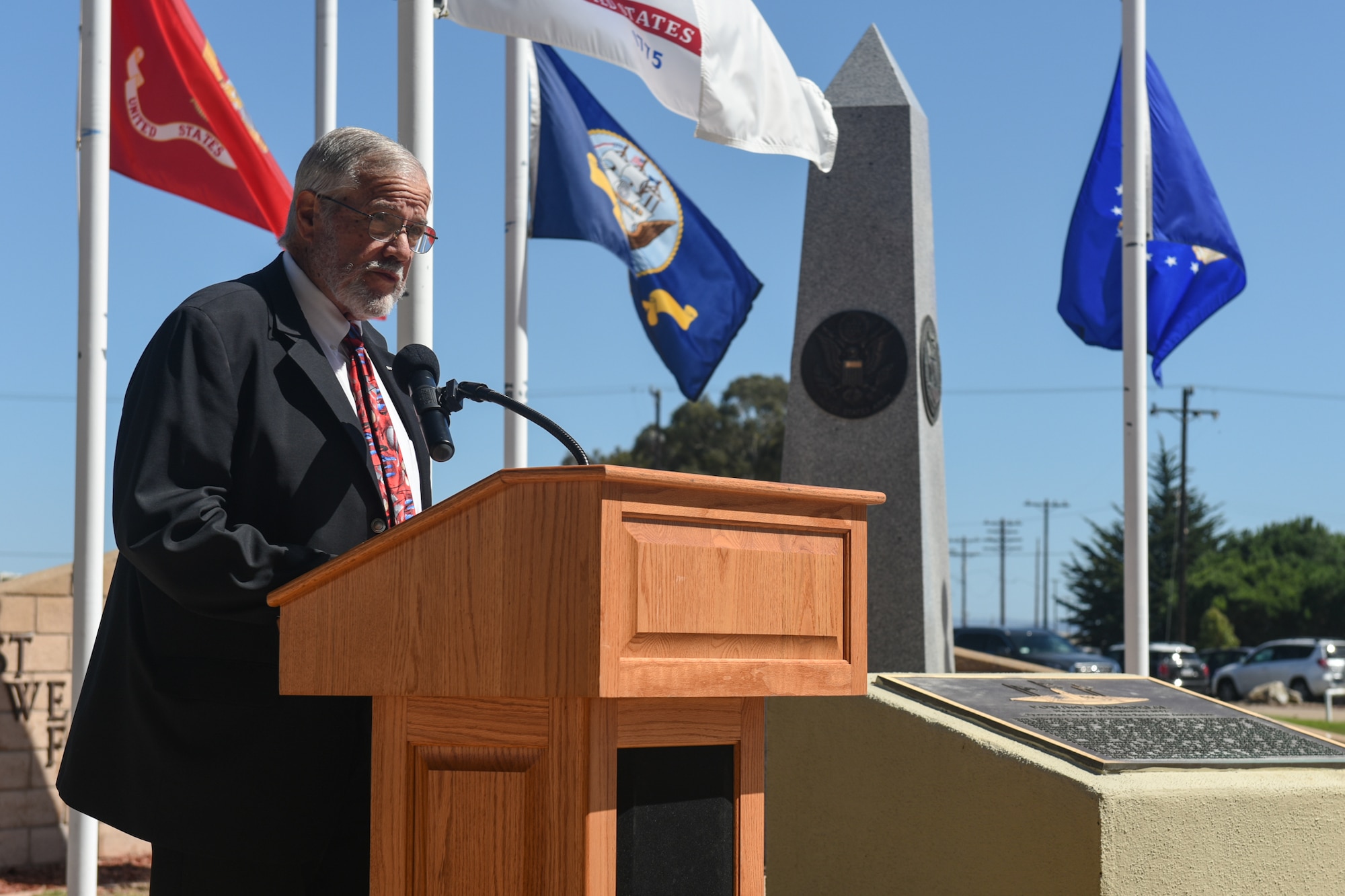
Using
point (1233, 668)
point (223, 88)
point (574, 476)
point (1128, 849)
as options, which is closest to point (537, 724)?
point (574, 476)

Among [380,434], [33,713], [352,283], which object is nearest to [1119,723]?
[380,434]

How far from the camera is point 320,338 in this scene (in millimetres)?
2566

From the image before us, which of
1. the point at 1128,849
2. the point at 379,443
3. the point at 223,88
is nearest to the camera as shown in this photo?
the point at 379,443

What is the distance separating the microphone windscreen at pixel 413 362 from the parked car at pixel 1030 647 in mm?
22139

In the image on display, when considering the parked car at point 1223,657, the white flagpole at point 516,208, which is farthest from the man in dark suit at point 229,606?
the parked car at point 1223,657

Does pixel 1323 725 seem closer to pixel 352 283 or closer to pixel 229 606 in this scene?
pixel 352 283

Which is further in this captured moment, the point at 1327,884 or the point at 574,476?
the point at 1327,884

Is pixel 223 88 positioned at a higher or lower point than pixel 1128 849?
higher

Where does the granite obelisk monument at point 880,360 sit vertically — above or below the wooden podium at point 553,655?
above

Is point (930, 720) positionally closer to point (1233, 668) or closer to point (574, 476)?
point (574, 476)

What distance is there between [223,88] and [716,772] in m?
6.04

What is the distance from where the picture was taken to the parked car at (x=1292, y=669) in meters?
27.8

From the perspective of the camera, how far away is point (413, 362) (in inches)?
94.7

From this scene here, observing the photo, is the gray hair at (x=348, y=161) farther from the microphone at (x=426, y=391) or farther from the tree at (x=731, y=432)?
the tree at (x=731, y=432)
